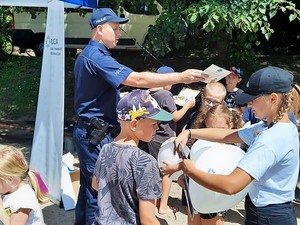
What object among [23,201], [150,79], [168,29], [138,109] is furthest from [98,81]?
[168,29]

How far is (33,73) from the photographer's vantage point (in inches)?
452

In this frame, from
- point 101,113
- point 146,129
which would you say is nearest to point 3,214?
point 146,129

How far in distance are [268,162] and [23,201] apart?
1.33 m

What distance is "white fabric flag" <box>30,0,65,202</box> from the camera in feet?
14.7

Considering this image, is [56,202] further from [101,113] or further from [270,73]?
[270,73]

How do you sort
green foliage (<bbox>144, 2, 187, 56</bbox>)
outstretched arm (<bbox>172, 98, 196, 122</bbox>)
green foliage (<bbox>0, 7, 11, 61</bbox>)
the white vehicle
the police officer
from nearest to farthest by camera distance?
the police officer, outstretched arm (<bbox>172, 98, 196, 122</bbox>), green foliage (<bbox>144, 2, 187, 56</bbox>), the white vehicle, green foliage (<bbox>0, 7, 11, 61</bbox>)

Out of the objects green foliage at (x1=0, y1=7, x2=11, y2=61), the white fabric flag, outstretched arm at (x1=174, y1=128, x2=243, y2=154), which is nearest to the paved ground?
the white fabric flag

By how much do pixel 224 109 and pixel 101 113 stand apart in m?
0.92

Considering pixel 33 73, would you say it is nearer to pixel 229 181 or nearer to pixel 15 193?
pixel 15 193

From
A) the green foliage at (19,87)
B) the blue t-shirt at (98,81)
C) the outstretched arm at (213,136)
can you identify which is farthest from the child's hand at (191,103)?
the green foliage at (19,87)

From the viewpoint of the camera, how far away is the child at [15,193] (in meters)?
2.48

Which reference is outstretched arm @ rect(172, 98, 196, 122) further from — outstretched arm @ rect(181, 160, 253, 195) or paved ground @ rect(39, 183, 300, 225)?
outstretched arm @ rect(181, 160, 253, 195)

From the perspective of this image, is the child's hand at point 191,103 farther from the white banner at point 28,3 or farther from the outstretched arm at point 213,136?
the white banner at point 28,3

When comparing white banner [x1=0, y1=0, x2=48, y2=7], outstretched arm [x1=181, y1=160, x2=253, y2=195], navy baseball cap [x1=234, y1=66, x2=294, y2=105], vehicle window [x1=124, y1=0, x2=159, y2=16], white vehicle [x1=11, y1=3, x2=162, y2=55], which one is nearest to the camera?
outstretched arm [x1=181, y1=160, x2=253, y2=195]
